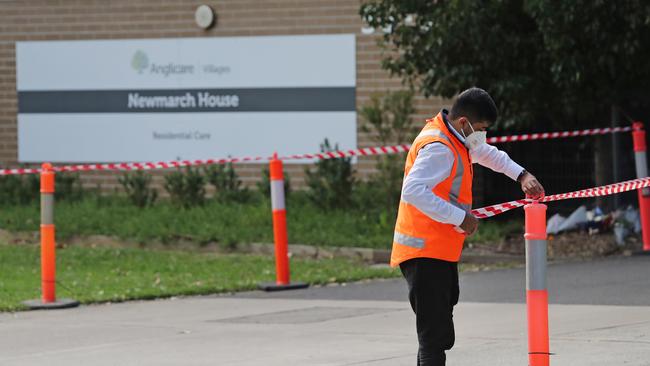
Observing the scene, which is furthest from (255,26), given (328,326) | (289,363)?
(289,363)

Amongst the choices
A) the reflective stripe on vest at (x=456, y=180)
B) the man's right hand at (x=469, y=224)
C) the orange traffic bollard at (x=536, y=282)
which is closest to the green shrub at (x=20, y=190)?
the reflective stripe on vest at (x=456, y=180)

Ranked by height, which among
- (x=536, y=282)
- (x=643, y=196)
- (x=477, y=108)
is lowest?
(x=536, y=282)

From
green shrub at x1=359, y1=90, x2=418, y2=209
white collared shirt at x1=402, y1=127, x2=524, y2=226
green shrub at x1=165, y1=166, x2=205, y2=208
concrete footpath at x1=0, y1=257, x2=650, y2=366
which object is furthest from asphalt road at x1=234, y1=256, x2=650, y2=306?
green shrub at x1=165, y1=166, x2=205, y2=208

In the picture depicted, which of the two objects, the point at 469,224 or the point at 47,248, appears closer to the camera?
the point at 469,224

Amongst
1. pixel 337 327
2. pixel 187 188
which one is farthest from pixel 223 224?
pixel 337 327

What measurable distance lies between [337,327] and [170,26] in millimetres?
11829

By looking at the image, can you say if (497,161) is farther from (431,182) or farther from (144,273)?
(144,273)

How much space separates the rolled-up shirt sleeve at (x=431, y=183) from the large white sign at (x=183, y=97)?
1335 cm

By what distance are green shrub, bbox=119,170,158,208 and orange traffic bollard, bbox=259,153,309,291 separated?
734 cm

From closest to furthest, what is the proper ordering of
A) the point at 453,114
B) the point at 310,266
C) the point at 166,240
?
the point at 453,114 < the point at 310,266 < the point at 166,240

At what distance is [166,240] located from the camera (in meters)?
18.0

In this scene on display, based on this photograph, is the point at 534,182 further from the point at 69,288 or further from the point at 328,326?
the point at 69,288

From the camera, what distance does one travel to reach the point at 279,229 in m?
13.8

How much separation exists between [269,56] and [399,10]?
14.5 feet
